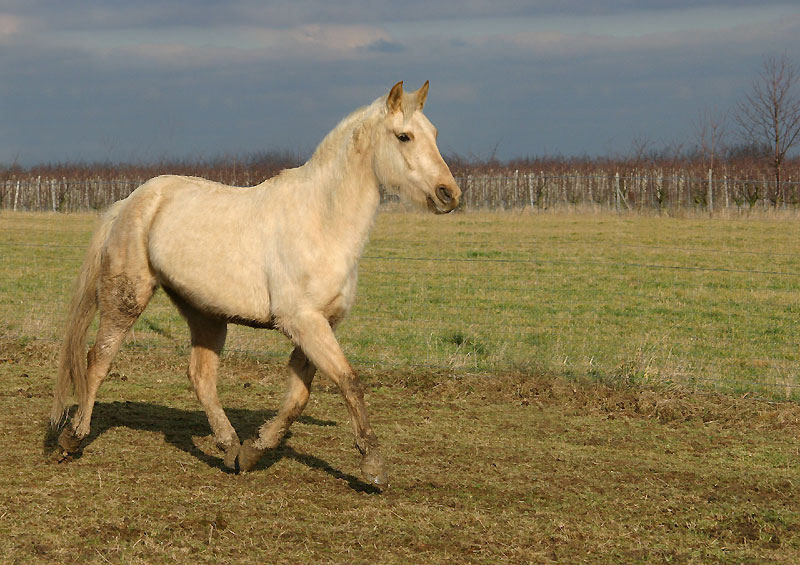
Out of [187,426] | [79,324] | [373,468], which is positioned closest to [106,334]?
[79,324]

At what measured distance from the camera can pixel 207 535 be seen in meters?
4.14

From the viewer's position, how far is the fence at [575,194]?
33.5 meters

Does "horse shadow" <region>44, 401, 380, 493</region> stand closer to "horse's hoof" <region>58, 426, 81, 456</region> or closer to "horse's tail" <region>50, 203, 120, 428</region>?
"horse's hoof" <region>58, 426, 81, 456</region>

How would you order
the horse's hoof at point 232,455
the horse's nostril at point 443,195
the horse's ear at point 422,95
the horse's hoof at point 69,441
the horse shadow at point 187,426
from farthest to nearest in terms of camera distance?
the horse shadow at point 187,426 → the horse's hoof at point 69,441 → the horse's hoof at point 232,455 → the horse's ear at point 422,95 → the horse's nostril at point 443,195

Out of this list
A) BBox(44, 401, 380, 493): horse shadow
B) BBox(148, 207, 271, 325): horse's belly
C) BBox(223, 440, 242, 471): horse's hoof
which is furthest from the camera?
BBox(44, 401, 380, 493): horse shadow

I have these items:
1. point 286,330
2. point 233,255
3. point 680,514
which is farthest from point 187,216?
point 680,514

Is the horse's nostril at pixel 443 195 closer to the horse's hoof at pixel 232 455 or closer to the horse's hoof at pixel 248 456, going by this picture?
the horse's hoof at pixel 248 456

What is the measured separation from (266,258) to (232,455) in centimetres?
125

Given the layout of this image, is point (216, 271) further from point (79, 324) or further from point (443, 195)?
point (443, 195)

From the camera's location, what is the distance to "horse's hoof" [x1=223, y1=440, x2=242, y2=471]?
518 centimetres

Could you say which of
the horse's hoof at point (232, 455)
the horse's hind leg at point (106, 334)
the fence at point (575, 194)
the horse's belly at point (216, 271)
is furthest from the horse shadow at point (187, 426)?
the fence at point (575, 194)

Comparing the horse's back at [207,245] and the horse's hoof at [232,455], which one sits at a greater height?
the horse's back at [207,245]

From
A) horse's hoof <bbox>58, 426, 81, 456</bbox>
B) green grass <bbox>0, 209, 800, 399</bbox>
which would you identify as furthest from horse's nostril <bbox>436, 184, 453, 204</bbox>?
green grass <bbox>0, 209, 800, 399</bbox>

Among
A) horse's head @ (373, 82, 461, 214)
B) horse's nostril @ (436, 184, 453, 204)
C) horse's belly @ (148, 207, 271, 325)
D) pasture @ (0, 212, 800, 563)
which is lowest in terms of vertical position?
pasture @ (0, 212, 800, 563)
